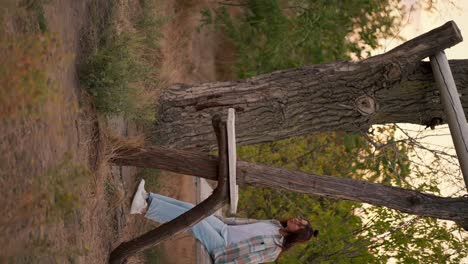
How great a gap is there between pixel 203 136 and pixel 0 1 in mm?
2610

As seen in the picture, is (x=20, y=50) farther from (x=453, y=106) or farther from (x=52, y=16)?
(x=453, y=106)

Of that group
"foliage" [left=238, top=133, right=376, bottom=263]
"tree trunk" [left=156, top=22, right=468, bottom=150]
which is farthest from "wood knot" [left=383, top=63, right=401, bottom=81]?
"foliage" [left=238, top=133, right=376, bottom=263]

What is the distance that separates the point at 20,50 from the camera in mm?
4020

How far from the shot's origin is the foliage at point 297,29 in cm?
927

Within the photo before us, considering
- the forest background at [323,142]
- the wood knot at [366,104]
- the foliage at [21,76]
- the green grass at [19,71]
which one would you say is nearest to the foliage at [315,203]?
the forest background at [323,142]

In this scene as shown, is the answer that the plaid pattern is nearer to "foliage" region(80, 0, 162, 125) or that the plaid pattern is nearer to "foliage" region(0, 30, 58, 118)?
"foliage" region(80, 0, 162, 125)

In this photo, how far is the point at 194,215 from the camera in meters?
5.38

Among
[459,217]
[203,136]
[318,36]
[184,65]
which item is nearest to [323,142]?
[318,36]

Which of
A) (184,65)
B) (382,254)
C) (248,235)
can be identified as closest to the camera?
(248,235)

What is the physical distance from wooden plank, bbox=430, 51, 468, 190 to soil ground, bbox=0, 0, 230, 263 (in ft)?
8.05

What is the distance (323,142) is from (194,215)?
14.2 feet

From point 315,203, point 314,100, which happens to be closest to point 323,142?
point 315,203

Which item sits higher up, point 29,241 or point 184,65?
point 184,65

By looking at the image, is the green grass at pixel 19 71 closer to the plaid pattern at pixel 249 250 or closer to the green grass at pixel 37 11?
the green grass at pixel 37 11
